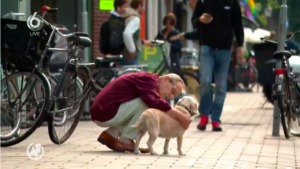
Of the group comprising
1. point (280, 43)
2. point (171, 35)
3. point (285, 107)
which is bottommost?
point (285, 107)

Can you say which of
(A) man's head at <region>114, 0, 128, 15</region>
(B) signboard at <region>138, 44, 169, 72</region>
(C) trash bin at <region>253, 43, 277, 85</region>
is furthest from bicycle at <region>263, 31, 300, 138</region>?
(B) signboard at <region>138, 44, 169, 72</region>

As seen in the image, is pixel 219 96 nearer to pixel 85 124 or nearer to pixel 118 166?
pixel 85 124

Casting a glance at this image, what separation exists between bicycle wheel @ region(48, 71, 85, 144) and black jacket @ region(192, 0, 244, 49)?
259cm

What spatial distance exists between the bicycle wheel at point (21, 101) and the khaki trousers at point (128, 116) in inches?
29.6

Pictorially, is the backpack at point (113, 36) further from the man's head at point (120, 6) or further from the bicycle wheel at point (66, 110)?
the bicycle wheel at point (66, 110)

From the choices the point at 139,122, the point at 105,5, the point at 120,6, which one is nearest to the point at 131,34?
the point at 120,6

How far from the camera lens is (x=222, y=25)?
428 inches

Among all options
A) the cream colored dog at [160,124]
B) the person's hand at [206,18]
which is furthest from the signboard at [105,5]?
the cream colored dog at [160,124]

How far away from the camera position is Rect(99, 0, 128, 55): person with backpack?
12148mm

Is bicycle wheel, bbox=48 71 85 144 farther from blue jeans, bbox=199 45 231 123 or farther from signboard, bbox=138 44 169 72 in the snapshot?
signboard, bbox=138 44 169 72

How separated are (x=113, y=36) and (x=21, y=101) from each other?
3.98m

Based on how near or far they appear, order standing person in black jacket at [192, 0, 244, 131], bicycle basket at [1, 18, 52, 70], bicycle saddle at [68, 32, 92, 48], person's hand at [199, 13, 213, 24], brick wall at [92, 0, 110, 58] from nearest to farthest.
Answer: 1. bicycle basket at [1, 18, 52, 70]
2. bicycle saddle at [68, 32, 92, 48]
3. person's hand at [199, 13, 213, 24]
4. standing person in black jacket at [192, 0, 244, 131]
5. brick wall at [92, 0, 110, 58]

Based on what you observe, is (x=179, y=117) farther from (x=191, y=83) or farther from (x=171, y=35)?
(x=171, y=35)

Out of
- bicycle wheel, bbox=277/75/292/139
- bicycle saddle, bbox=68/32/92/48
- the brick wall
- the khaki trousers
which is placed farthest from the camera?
the brick wall
